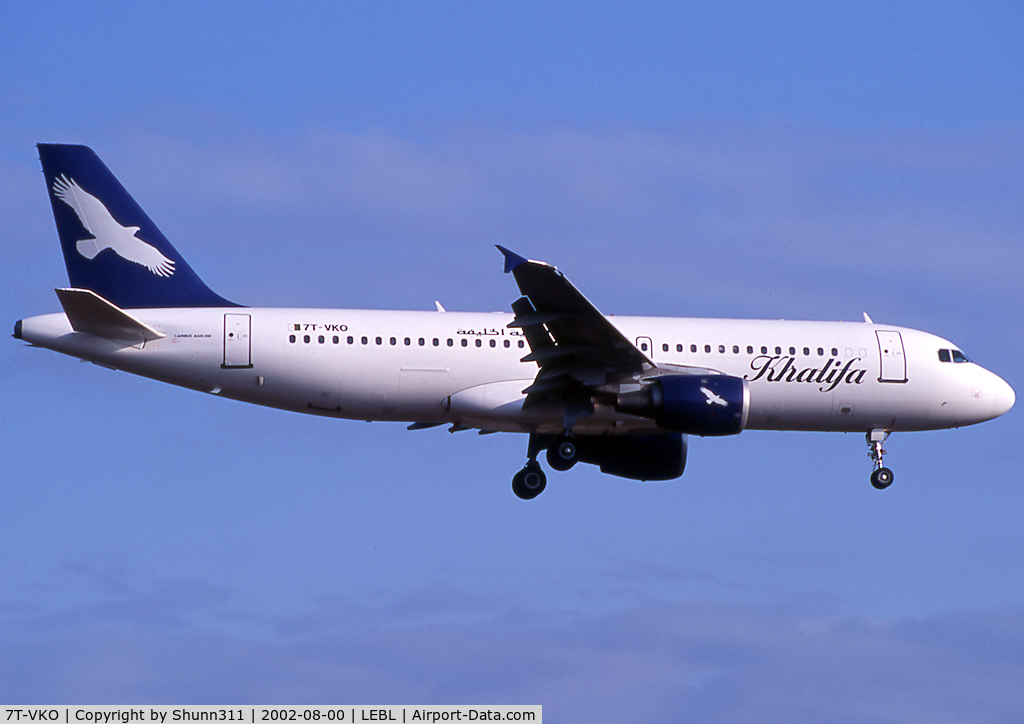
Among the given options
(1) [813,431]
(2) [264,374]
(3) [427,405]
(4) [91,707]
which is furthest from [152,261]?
(1) [813,431]

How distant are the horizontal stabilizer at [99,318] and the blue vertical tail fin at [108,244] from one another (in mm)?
1364

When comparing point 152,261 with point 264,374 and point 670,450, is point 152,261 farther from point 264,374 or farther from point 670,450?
point 670,450

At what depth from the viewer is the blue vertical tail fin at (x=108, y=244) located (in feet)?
102

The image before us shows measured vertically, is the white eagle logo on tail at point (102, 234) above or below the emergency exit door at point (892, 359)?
above

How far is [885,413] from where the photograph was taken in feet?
109

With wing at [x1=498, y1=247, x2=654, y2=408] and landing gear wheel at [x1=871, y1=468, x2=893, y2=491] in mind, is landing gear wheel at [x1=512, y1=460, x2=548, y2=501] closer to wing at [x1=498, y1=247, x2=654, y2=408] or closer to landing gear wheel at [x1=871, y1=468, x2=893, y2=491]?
wing at [x1=498, y1=247, x2=654, y2=408]

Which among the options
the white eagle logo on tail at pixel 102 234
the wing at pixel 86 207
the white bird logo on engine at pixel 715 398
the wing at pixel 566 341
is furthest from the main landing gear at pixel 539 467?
the wing at pixel 86 207

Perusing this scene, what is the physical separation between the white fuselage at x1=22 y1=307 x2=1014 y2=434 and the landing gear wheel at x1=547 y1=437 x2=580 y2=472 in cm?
34

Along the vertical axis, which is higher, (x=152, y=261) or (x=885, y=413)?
(x=152, y=261)

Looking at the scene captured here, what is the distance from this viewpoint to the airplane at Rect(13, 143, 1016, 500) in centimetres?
2955

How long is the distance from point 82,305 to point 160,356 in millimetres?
1942

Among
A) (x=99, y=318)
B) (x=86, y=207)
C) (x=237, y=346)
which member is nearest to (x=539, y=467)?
(x=237, y=346)

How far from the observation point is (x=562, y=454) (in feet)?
104

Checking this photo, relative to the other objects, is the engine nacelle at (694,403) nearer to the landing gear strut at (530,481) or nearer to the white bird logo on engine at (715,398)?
the white bird logo on engine at (715,398)
